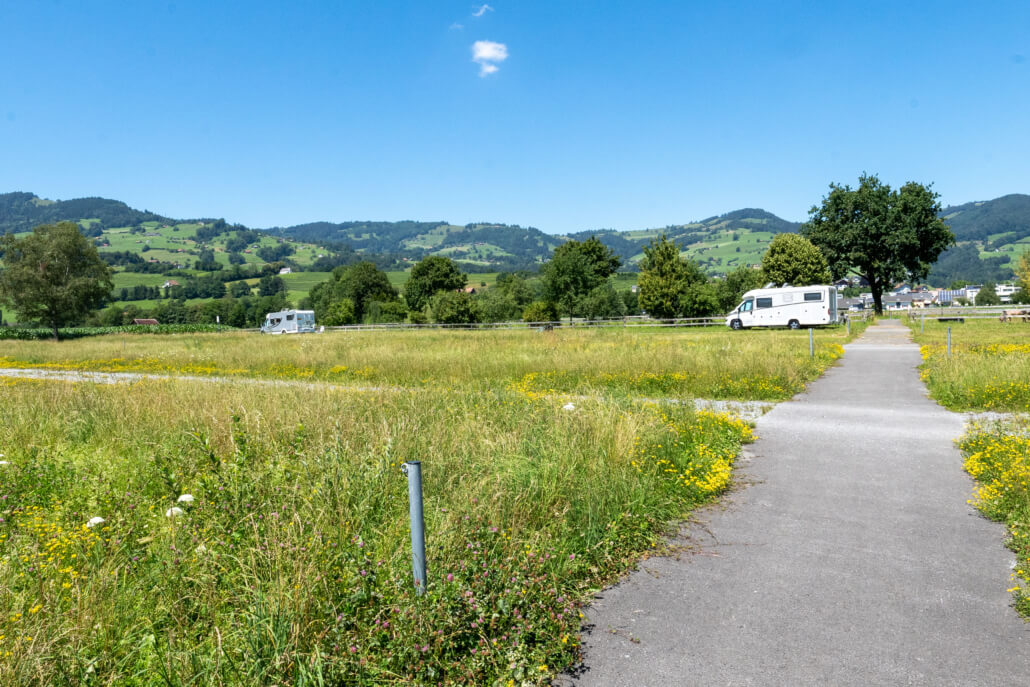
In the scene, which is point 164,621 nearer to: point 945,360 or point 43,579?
point 43,579

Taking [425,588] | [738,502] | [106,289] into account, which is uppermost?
[106,289]

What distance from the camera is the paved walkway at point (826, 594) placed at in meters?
3.32

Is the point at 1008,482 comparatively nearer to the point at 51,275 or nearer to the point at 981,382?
the point at 981,382

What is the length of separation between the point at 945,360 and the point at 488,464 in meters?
15.0

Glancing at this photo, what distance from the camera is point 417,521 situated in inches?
132

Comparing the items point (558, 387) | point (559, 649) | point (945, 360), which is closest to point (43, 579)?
point (559, 649)

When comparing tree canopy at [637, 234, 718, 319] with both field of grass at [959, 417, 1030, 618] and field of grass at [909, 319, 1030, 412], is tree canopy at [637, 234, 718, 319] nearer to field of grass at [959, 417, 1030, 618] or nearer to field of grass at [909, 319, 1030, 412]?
field of grass at [909, 319, 1030, 412]

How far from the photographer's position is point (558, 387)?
14.3 meters

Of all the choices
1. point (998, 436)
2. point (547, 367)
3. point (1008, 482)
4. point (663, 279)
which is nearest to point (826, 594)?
point (1008, 482)

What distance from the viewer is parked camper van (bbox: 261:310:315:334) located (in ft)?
198

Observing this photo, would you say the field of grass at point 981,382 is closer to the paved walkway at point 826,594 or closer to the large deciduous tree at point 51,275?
the paved walkway at point 826,594

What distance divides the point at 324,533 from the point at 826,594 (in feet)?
11.5

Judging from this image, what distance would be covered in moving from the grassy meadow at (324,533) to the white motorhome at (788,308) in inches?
1355

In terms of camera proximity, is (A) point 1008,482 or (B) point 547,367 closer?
(A) point 1008,482
